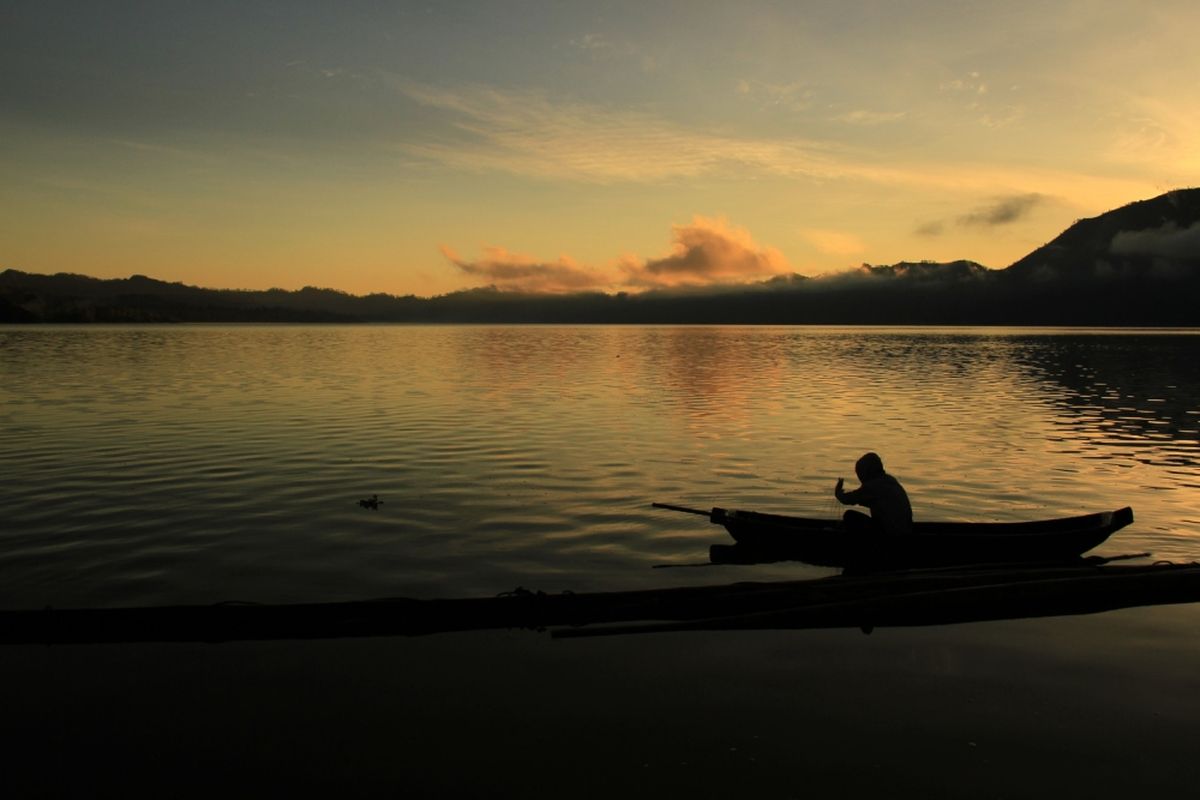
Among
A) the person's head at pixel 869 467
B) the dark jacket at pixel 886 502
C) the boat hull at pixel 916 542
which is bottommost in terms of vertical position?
the boat hull at pixel 916 542

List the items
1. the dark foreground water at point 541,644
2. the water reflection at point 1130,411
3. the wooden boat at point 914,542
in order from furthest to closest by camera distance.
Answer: the water reflection at point 1130,411 → the wooden boat at point 914,542 → the dark foreground water at point 541,644

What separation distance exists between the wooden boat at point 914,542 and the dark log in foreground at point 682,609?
193 centimetres

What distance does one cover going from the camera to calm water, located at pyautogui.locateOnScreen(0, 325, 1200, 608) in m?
16.8

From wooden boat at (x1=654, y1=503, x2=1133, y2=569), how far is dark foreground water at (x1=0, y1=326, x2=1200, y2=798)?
804 mm

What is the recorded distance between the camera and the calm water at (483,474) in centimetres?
1677

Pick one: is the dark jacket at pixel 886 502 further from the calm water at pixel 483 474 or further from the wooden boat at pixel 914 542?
the calm water at pixel 483 474

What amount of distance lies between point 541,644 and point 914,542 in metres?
8.68

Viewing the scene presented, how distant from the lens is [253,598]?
1488 centimetres

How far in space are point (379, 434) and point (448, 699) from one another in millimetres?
27113

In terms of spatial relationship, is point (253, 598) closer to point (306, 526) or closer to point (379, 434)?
point (306, 526)

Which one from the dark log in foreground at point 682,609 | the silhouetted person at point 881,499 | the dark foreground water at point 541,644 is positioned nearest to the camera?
the dark foreground water at point 541,644

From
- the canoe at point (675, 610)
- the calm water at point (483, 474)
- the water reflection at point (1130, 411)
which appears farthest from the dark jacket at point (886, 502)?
the water reflection at point (1130, 411)

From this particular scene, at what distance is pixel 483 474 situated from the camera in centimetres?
2761

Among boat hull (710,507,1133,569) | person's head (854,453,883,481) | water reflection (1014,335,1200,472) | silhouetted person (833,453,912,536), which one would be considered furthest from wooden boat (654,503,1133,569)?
water reflection (1014,335,1200,472)
